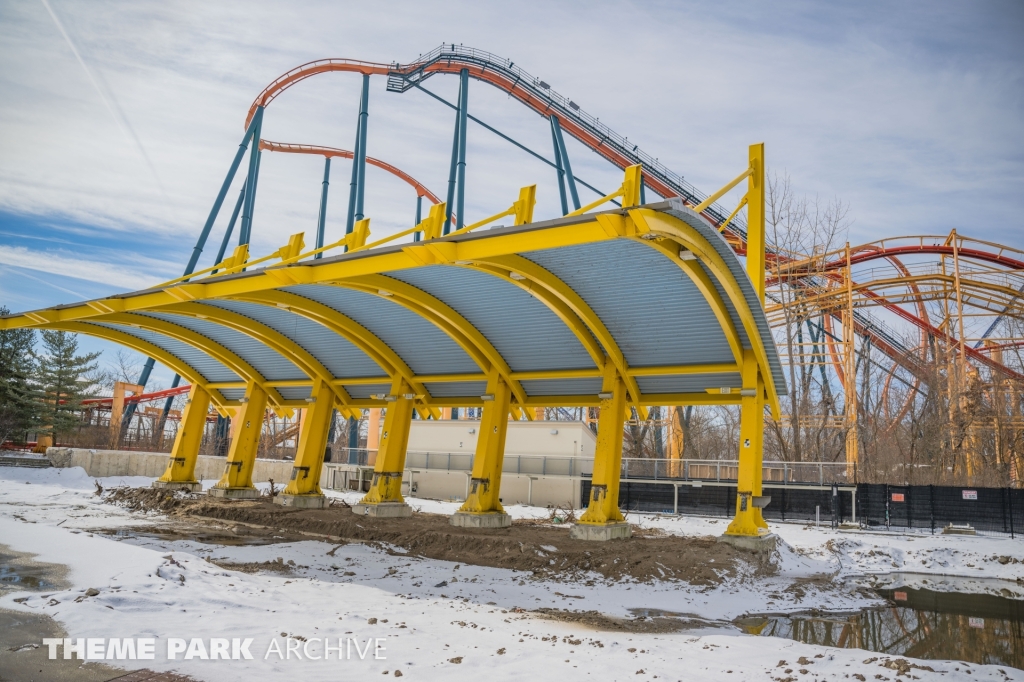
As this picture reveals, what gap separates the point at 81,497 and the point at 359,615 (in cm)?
1846

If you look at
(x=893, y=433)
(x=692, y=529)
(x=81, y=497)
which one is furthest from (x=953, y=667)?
(x=893, y=433)

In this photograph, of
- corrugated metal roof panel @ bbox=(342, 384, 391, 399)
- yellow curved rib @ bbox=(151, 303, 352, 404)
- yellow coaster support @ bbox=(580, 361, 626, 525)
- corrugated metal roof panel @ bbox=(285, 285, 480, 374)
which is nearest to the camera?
yellow coaster support @ bbox=(580, 361, 626, 525)

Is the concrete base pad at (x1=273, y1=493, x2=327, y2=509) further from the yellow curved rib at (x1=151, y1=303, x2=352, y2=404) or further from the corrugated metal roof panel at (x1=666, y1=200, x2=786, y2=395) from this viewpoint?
the corrugated metal roof panel at (x1=666, y1=200, x2=786, y2=395)

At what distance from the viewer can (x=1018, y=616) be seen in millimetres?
12742

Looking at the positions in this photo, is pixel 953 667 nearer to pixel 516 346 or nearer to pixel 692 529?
pixel 516 346

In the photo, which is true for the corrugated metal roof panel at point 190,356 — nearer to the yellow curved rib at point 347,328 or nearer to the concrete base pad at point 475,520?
the yellow curved rib at point 347,328

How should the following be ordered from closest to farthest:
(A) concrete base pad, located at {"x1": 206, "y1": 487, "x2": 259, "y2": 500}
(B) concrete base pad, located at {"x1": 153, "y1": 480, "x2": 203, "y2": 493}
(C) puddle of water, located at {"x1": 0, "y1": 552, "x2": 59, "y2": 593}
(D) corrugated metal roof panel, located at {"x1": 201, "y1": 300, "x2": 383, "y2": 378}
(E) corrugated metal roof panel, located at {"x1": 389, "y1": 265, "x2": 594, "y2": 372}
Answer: (C) puddle of water, located at {"x1": 0, "y1": 552, "x2": 59, "y2": 593}
(E) corrugated metal roof panel, located at {"x1": 389, "y1": 265, "x2": 594, "y2": 372}
(D) corrugated metal roof panel, located at {"x1": 201, "y1": 300, "x2": 383, "y2": 378}
(A) concrete base pad, located at {"x1": 206, "y1": 487, "x2": 259, "y2": 500}
(B) concrete base pad, located at {"x1": 153, "y1": 480, "x2": 203, "y2": 493}

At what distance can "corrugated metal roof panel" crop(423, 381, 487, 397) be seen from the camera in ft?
70.6

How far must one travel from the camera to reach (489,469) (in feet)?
62.3

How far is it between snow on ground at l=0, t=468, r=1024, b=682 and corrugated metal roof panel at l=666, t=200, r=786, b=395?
4.68 meters

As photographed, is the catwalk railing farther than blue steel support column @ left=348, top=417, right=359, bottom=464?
No

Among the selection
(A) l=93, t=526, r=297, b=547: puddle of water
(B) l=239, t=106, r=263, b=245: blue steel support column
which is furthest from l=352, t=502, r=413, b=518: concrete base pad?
(B) l=239, t=106, r=263, b=245: blue steel support column

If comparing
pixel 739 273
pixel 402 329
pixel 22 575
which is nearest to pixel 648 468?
pixel 402 329

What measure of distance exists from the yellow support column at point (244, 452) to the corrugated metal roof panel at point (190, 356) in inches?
65.9
